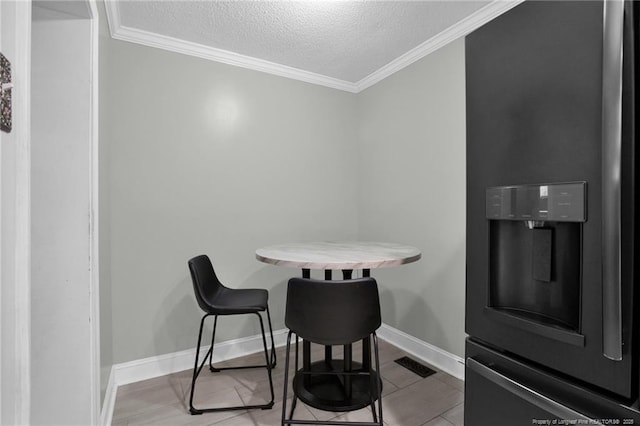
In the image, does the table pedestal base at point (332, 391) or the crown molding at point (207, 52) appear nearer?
the table pedestal base at point (332, 391)

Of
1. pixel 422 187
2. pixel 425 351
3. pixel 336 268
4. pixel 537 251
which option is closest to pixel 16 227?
pixel 336 268

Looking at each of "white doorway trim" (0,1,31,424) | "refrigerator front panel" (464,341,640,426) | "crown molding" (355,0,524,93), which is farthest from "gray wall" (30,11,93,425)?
"crown molding" (355,0,524,93)

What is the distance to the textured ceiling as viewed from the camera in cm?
197

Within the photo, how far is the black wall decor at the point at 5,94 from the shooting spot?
550 mm

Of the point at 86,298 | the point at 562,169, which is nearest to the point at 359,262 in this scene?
the point at 562,169

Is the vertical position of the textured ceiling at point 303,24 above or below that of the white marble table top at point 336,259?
above

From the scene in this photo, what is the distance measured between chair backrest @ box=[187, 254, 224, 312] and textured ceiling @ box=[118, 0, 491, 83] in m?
1.61

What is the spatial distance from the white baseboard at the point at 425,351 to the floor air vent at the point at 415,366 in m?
0.08

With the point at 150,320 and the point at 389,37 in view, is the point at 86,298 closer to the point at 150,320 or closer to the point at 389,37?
the point at 150,320

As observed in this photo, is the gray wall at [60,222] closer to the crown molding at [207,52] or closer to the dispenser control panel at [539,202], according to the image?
the crown molding at [207,52]

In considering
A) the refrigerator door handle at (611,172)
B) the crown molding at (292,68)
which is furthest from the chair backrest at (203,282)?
the refrigerator door handle at (611,172)

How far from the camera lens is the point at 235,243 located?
259 cm

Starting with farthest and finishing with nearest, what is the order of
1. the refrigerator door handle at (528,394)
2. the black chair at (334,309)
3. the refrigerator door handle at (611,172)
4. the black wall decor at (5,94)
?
the black chair at (334,309) → the refrigerator door handle at (528,394) → the refrigerator door handle at (611,172) → the black wall decor at (5,94)

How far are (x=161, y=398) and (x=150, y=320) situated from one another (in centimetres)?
55
